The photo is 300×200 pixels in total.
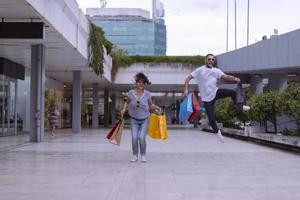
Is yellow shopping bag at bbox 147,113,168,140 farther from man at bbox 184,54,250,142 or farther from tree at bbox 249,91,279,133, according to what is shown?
tree at bbox 249,91,279,133

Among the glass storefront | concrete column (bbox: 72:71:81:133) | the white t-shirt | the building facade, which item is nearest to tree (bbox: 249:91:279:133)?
the glass storefront

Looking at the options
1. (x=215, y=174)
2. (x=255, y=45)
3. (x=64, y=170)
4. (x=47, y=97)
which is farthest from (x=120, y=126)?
(x=47, y=97)

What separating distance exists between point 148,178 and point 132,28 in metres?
69.8

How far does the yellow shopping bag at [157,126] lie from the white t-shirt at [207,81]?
272cm

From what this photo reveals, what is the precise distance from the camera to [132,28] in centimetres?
7869

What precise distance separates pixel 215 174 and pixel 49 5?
8.89 meters

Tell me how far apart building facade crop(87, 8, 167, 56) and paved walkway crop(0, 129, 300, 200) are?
193 ft

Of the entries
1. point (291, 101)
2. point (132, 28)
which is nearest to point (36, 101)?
point (291, 101)

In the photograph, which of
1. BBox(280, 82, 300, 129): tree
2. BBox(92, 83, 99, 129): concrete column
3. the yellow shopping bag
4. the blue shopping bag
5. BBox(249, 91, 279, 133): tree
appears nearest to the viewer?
the blue shopping bag

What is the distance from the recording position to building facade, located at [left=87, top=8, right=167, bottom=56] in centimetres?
7356

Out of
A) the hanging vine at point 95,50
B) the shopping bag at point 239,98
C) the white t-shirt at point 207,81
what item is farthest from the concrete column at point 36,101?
the shopping bag at point 239,98

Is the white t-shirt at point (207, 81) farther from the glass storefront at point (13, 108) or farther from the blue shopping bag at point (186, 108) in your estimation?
the glass storefront at point (13, 108)

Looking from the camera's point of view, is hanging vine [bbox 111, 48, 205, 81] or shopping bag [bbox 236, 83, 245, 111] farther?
hanging vine [bbox 111, 48, 205, 81]

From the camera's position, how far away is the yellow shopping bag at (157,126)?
13.2 metres
